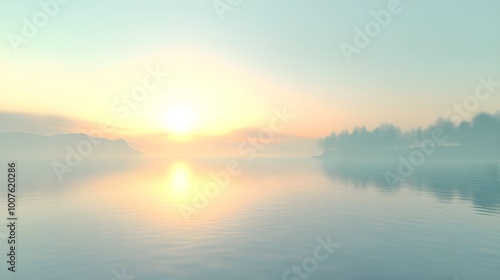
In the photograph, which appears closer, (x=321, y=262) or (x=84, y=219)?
(x=321, y=262)

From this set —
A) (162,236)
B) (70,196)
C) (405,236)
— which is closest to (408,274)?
(405,236)

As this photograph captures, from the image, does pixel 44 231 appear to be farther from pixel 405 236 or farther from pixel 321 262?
pixel 405 236

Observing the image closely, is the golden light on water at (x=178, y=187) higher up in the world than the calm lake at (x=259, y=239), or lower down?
lower down

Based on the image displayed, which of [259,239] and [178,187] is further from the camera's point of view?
[178,187]

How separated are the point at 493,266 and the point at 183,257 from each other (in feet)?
75.2

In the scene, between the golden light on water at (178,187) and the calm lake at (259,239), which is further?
the golden light on water at (178,187)

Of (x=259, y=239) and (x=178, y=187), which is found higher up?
(x=259, y=239)

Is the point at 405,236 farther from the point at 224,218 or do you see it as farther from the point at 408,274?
the point at 224,218

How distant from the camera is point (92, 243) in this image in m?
26.8

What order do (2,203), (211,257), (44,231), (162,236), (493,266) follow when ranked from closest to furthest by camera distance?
(493,266), (211,257), (162,236), (44,231), (2,203)

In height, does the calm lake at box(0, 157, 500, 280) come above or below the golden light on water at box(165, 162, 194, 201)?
above

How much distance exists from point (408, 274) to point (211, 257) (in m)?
14.1

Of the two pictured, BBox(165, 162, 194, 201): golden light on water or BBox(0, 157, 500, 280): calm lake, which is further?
BBox(165, 162, 194, 201): golden light on water

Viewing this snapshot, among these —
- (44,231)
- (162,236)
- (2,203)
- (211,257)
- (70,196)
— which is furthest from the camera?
(70,196)
